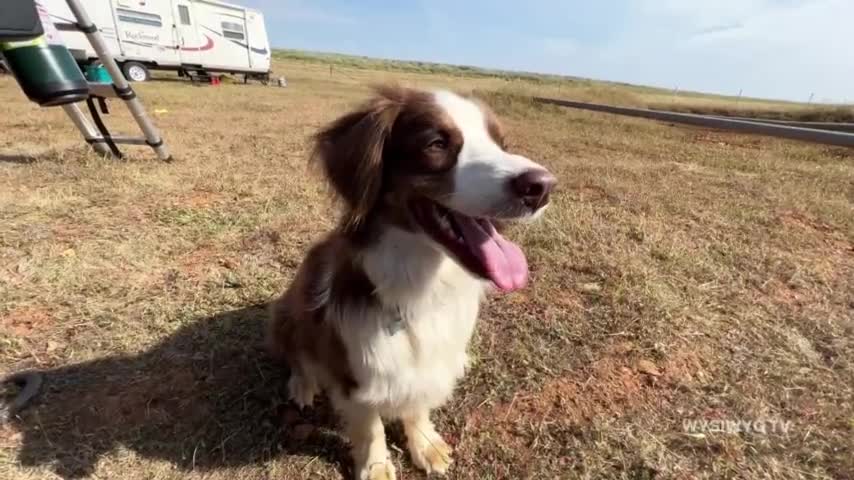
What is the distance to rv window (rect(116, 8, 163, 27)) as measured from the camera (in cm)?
1885

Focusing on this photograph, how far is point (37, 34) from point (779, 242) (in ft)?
20.2

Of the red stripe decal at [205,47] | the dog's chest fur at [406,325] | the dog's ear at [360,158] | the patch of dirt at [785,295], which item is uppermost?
the dog's ear at [360,158]

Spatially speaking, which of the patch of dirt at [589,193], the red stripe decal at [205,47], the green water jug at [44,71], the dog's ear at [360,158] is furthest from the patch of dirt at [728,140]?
the red stripe decal at [205,47]

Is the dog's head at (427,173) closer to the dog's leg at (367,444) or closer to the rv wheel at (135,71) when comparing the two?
the dog's leg at (367,444)

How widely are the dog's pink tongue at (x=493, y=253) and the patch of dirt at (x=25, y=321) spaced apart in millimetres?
2620

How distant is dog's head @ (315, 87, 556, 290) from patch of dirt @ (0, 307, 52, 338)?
223 cm

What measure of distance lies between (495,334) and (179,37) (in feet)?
76.7

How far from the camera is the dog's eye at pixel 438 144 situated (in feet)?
5.72

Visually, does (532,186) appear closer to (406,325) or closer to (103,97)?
(406,325)

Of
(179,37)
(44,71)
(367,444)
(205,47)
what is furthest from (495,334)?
(205,47)

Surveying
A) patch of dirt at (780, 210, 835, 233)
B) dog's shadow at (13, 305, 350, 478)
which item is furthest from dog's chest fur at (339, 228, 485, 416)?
patch of dirt at (780, 210, 835, 233)

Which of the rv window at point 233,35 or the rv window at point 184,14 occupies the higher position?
the rv window at point 184,14

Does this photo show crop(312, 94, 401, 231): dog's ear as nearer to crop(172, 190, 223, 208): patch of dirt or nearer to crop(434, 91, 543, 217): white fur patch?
crop(434, 91, 543, 217): white fur patch

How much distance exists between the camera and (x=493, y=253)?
177 cm
